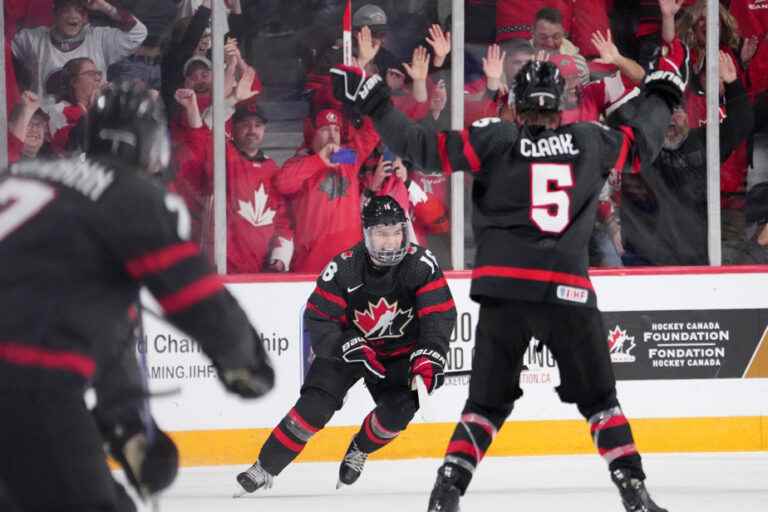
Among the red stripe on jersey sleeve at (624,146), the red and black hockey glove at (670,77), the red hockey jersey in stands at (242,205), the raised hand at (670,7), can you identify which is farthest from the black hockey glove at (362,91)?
the raised hand at (670,7)

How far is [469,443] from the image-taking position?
13.1 ft

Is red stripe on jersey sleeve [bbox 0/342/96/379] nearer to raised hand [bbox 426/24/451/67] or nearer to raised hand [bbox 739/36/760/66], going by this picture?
raised hand [bbox 426/24/451/67]

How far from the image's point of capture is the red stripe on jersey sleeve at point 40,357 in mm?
2193

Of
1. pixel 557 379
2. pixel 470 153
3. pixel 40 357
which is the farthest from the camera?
pixel 557 379

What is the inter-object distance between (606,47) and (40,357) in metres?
4.91

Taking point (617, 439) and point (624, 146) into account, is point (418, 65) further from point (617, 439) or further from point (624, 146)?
point (617, 439)

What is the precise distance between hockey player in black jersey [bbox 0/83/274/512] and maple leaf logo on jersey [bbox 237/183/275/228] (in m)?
4.31

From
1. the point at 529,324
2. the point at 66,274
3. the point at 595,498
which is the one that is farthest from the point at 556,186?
the point at 66,274

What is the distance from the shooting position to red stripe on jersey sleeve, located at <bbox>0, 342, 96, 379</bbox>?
86.4 inches

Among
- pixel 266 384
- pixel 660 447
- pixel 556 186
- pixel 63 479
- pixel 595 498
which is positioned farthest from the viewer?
pixel 660 447

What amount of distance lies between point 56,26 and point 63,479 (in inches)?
182

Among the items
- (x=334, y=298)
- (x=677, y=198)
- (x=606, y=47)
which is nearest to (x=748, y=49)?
(x=606, y=47)

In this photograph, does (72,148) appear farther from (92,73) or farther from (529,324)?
(529,324)

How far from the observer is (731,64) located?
265 inches
